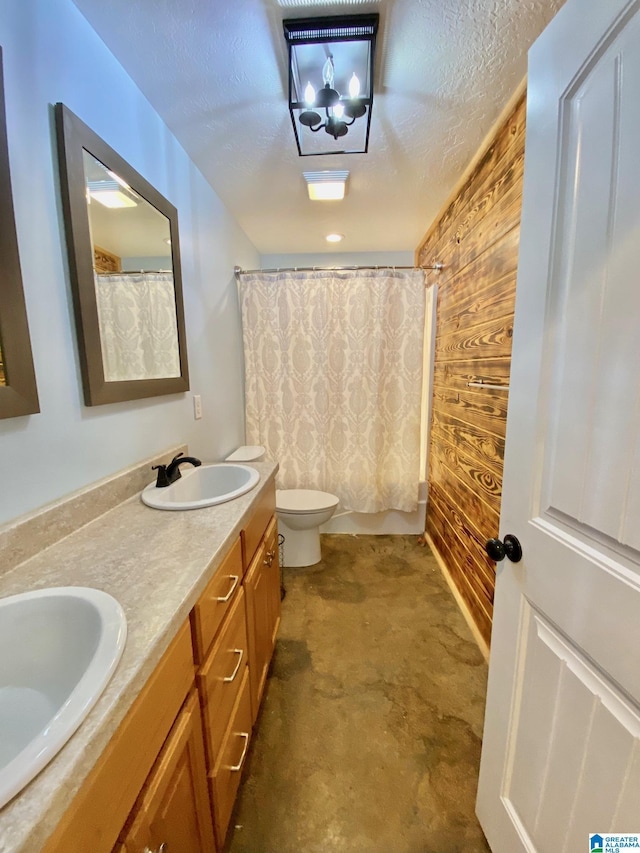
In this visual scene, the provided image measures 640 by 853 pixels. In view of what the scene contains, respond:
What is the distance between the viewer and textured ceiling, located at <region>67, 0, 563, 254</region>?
38.3 inches

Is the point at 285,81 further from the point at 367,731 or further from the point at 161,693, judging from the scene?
the point at 367,731

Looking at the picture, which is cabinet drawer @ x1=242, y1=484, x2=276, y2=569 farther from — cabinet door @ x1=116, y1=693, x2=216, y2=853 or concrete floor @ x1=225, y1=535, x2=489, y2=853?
concrete floor @ x1=225, y1=535, x2=489, y2=853

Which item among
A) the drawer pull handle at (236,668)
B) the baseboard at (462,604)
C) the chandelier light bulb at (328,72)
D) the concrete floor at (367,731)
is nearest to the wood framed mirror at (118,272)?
the chandelier light bulb at (328,72)

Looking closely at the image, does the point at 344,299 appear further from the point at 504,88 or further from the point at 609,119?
the point at 609,119

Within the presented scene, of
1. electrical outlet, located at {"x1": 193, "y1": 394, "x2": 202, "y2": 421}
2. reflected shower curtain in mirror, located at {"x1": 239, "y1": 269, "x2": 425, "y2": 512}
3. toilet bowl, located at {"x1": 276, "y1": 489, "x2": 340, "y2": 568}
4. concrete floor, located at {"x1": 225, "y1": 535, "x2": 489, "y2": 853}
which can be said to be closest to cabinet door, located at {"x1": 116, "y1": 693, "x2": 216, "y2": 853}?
concrete floor, located at {"x1": 225, "y1": 535, "x2": 489, "y2": 853}

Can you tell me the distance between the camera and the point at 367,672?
147 cm

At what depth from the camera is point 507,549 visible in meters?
0.80

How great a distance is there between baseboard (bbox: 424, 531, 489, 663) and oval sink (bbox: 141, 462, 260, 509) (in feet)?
4.41

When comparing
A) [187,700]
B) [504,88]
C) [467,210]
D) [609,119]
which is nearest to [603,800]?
[187,700]

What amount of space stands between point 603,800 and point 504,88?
201 cm

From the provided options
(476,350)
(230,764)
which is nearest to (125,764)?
(230,764)

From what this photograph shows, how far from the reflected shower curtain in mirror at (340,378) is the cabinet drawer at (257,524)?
1.00 meters

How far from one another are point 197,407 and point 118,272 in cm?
71

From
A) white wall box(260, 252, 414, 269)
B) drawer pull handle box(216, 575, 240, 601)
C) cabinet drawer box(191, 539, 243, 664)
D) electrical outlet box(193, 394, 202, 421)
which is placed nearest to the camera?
cabinet drawer box(191, 539, 243, 664)
